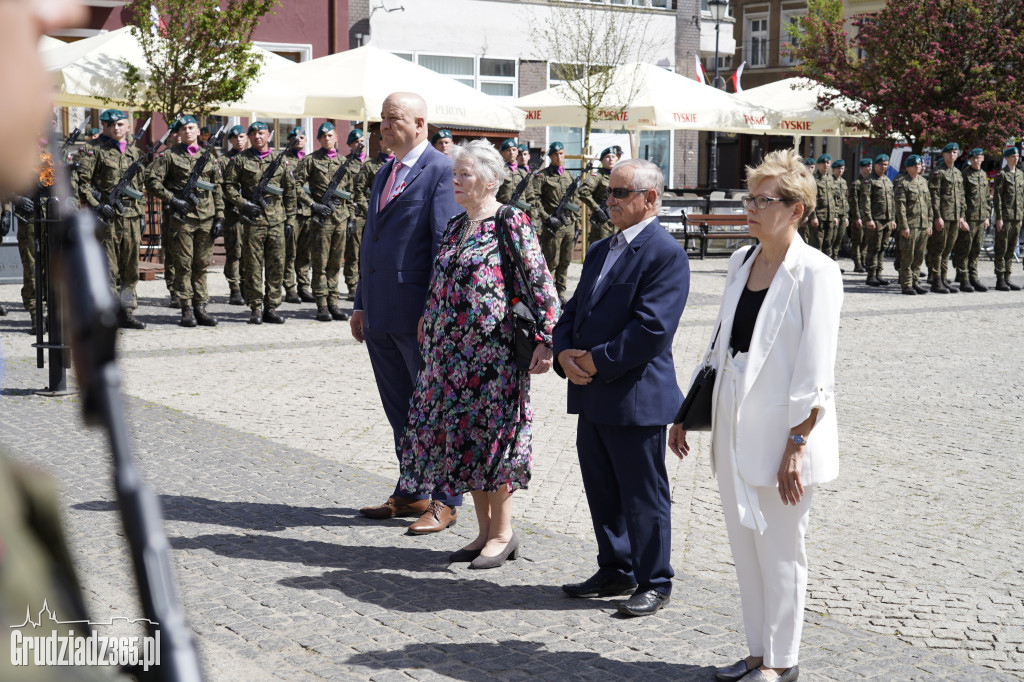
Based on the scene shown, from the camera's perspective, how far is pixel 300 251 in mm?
16406

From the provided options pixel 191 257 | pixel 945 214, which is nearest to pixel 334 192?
pixel 191 257

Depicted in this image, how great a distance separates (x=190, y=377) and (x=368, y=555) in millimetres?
5362

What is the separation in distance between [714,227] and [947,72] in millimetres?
5562

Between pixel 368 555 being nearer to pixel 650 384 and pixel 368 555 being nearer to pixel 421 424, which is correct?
pixel 421 424

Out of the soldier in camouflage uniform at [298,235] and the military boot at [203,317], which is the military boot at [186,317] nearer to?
the military boot at [203,317]

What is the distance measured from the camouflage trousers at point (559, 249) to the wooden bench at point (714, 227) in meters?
7.74

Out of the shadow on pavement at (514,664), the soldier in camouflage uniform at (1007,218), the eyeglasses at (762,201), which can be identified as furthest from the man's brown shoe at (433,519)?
the soldier in camouflage uniform at (1007,218)

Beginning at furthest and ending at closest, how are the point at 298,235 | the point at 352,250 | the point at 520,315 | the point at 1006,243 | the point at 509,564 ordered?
the point at 1006,243 < the point at 352,250 < the point at 298,235 < the point at 509,564 < the point at 520,315

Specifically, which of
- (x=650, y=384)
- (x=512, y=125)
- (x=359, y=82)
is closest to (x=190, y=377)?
(x=650, y=384)

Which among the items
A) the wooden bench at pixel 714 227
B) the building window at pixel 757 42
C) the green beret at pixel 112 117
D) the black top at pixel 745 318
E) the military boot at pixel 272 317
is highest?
the building window at pixel 757 42

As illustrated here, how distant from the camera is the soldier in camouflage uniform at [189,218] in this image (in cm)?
1419

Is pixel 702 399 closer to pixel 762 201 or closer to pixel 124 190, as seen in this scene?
pixel 762 201

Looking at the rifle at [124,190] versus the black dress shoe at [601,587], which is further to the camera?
the rifle at [124,190]

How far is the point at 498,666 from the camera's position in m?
4.31
